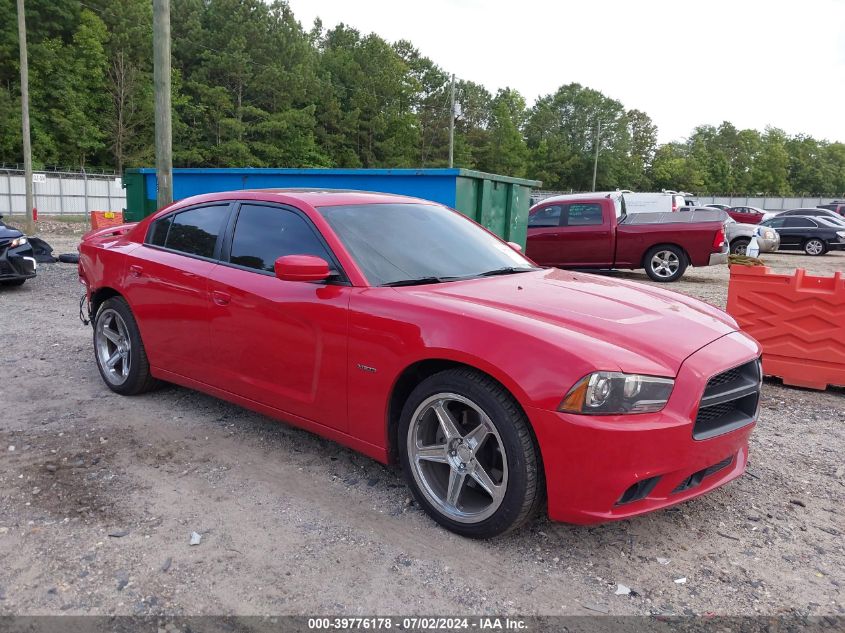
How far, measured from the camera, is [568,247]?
14438mm

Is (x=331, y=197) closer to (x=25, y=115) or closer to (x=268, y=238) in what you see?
(x=268, y=238)

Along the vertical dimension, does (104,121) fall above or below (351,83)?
below

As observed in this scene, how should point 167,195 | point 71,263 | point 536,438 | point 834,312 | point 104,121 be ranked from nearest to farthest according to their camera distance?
point 536,438
point 834,312
point 167,195
point 71,263
point 104,121

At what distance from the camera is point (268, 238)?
162 inches

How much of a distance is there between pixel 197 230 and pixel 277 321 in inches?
48.3

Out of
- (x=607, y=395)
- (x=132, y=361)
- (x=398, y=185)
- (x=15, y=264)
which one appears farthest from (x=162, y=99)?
(x=607, y=395)

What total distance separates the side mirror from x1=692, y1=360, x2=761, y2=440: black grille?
1.91 meters

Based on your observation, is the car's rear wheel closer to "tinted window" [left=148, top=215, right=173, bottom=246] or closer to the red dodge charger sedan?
the red dodge charger sedan

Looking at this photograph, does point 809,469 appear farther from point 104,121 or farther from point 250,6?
point 250,6

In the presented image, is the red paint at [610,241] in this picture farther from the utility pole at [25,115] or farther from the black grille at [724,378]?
the utility pole at [25,115]

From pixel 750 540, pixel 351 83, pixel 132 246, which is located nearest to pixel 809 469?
pixel 750 540

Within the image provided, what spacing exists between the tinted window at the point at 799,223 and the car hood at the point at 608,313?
23.1 meters

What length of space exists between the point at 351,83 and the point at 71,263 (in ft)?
176

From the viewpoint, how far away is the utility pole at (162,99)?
32.4 feet
